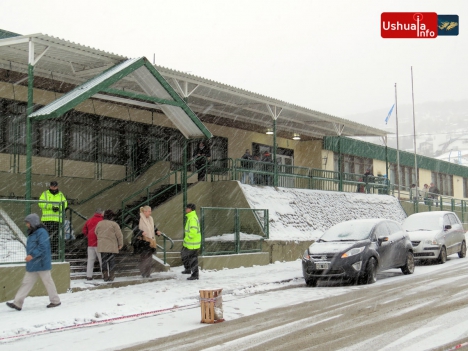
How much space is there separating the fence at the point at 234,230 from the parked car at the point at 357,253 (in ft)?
11.2

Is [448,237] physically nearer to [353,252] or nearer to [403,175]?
[353,252]

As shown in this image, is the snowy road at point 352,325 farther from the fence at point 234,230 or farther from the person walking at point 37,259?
the fence at point 234,230

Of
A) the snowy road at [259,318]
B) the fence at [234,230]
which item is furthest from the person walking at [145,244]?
the fence at [234,230]

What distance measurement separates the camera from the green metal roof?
1217 cm

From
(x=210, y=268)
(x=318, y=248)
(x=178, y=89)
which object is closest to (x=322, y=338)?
(x=318, y=248)

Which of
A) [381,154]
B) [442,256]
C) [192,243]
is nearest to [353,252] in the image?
[192,243]

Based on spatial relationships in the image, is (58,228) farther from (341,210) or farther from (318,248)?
(341,210)

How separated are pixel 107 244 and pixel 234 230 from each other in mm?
5209

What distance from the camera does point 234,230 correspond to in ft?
56.4

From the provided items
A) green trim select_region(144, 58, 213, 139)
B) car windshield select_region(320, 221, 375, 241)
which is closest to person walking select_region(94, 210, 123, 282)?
green trim select_region(144, 58, 213, 139)

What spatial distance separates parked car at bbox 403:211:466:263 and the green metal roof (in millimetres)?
7369

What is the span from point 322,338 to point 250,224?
11.3 meters

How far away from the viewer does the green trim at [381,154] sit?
33666 millimetres

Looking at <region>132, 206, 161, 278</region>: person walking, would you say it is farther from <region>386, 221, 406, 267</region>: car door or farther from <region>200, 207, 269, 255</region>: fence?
<region>386, 221, 406, 267</region>: car door
